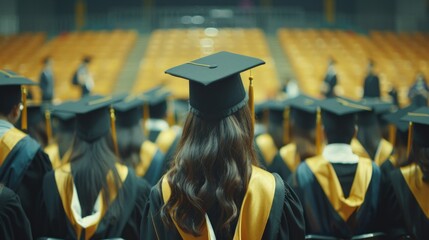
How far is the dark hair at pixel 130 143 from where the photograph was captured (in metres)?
3.89

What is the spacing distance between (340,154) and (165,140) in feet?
6.90

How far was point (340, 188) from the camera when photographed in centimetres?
294

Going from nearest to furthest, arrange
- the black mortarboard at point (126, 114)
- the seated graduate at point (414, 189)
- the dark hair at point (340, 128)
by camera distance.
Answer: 1. the seated graduate at point (414, 189)
2. the dark hair at point (340, 128)
3. the black mortarboard at point (126, 114)

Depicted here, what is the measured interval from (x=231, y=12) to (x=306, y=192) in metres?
17.8

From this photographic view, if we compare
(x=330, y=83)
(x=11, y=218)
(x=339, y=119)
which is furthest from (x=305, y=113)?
(x=330, y=83)

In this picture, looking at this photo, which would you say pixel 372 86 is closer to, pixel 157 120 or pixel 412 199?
pixel 157 120

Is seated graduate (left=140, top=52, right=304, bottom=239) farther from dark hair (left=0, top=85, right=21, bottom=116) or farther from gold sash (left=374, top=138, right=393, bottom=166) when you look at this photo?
gold sash (left=374, top=138, right=393, bottom=166)

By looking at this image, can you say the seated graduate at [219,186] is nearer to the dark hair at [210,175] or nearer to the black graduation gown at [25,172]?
the dark hair at [210,175]

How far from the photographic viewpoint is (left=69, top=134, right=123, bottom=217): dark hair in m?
2.72

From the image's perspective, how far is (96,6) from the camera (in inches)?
917

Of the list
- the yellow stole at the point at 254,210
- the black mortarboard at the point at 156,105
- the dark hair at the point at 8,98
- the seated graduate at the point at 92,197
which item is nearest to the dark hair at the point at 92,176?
the seated graduate at the point at 92,197

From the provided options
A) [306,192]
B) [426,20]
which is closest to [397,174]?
[306,192]

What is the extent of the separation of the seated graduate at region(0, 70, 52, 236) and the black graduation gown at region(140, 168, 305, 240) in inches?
41.4

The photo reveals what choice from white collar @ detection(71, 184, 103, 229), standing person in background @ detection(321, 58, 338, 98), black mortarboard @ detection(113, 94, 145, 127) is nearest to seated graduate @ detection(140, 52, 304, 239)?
white collar @ detection(71, 184, 103, 229)
